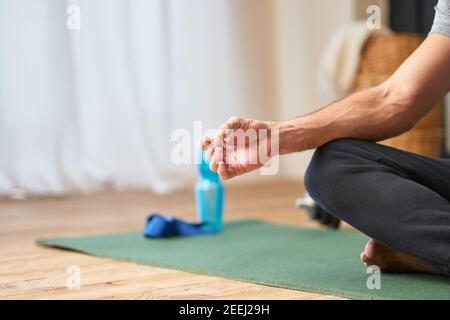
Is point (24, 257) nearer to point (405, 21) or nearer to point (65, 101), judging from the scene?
point (65, 101)

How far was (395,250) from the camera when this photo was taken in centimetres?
124

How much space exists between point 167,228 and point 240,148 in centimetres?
70

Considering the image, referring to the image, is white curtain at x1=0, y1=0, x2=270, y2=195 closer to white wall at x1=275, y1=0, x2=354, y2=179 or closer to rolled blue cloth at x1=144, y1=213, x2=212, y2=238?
white wall at x1=275, y1=0, x2=354, y2=179

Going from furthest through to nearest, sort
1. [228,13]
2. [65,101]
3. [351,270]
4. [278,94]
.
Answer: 1. [278,94]
2. [228,13]
3. [65,101]
4. [351,270]

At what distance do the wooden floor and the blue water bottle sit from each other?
0.22m

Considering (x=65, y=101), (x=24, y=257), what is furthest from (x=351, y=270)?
(x=65, y=101)

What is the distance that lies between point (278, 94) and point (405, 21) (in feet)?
2.48

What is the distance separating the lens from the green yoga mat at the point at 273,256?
3.79ft

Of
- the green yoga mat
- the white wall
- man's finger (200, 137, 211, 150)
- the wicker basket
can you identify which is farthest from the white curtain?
man's finger (200, 137, 211, 150)

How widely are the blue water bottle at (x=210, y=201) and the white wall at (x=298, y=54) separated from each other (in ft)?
6.47

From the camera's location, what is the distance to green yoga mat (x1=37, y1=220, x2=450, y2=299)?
116cm

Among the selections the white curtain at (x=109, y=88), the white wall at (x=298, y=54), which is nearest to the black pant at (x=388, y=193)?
the white curtain at (x=109, y=88)

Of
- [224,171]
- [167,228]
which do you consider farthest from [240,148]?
[167,228]

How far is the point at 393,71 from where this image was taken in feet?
9.71
